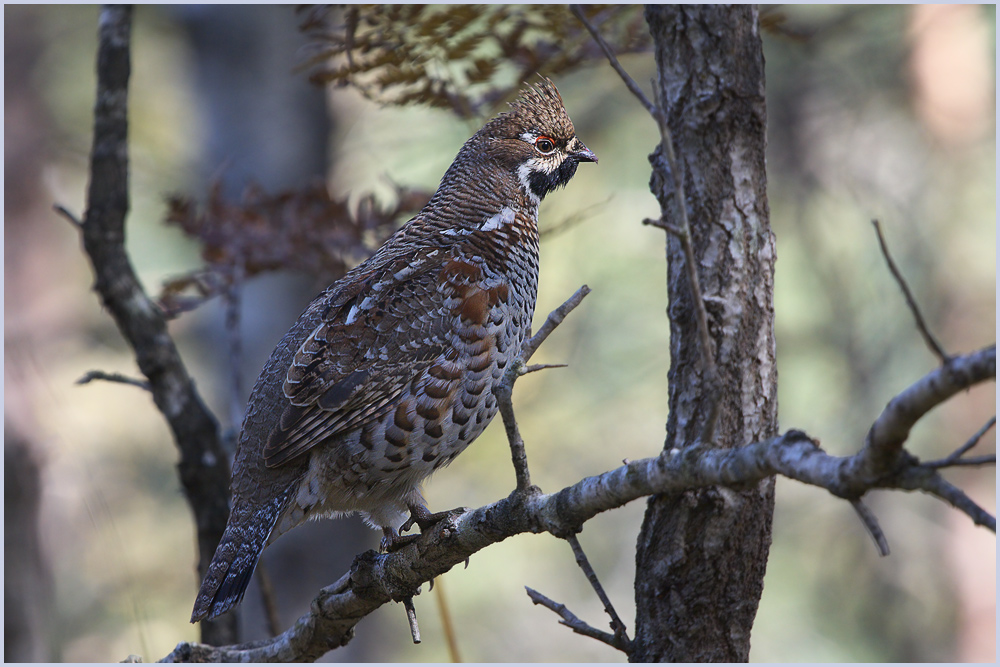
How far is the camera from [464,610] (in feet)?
35.8

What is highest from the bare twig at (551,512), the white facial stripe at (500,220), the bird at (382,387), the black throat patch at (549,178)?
the black throat patch at (549,178)

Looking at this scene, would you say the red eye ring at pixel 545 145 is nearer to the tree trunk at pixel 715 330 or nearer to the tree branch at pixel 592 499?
the tree trunk at pixel 715 330

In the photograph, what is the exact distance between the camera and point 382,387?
3.60 metres

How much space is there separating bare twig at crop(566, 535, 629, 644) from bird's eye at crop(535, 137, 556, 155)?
2259mm

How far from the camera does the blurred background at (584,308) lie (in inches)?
304

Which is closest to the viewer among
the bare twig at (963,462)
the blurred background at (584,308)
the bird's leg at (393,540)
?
the bare twig at (963,462)

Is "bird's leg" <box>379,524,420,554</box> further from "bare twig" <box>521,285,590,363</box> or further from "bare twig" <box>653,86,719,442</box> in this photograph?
"bare twig" <box>653,86,719,442</box>

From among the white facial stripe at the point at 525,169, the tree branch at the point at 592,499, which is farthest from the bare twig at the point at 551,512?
the white facial stripe at the point at 525,169

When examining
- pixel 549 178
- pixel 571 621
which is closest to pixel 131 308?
pixel 549 178

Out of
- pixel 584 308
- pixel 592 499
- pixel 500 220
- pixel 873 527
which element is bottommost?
pixel 873 527

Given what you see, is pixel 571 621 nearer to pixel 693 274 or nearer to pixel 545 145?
pixel 693 274

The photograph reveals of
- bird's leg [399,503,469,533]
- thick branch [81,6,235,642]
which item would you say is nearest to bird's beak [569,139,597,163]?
bird's leg [399,503,469,533]

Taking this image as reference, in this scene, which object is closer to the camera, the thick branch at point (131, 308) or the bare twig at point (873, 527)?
the bare twig at point (873, 527)

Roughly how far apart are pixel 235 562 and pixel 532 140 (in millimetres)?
2454
